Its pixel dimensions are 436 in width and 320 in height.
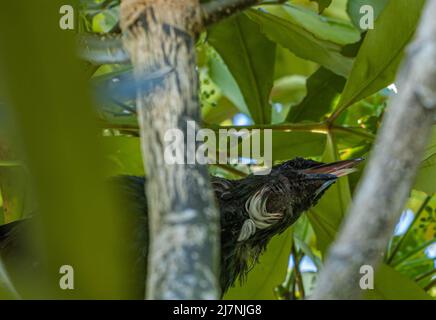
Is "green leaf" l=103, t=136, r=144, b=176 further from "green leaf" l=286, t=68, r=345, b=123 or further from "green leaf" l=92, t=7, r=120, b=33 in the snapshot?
"green leaf" l=286, t=68, r=345, b=123

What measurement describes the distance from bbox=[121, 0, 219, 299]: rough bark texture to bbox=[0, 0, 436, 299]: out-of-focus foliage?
62 centimetres

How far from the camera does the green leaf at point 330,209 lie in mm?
1437

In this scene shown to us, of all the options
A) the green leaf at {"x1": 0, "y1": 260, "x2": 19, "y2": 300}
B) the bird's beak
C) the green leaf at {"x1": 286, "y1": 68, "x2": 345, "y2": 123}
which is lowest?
the bird's beak

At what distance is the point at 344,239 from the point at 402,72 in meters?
0.10

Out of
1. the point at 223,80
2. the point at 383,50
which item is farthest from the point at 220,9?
the point at 223,80

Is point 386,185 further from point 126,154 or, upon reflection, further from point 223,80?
point 223,80

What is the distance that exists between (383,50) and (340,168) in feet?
0.77

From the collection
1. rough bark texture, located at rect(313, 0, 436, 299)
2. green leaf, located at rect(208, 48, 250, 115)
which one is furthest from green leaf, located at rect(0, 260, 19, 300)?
green leaf, located at rect(208, 48, 250, 115)

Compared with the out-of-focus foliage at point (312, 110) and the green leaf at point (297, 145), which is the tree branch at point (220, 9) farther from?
the green leaf at point (297, 145)

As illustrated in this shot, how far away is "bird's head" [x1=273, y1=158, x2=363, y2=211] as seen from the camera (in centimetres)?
132

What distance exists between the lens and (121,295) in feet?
1.78

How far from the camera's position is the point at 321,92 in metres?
1.76

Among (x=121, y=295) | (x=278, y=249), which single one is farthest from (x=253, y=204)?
(x=121, y=295)

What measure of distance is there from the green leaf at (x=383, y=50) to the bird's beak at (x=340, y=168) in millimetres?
173
